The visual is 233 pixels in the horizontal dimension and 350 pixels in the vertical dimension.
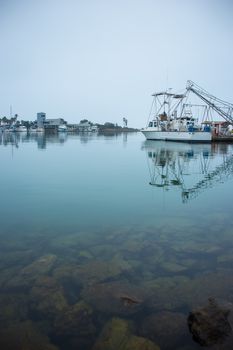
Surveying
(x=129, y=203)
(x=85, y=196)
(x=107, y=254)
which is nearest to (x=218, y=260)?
(x=107, y=254)

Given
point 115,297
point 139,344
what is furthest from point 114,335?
point 115,297

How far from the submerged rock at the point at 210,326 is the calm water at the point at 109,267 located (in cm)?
19

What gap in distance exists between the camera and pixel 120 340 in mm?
4738

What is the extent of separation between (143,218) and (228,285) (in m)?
5.17

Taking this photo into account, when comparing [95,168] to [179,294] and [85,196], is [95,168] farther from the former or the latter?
[179,294]

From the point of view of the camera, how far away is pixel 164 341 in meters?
4.71

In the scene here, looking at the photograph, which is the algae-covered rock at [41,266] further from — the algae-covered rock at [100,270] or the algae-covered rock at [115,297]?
the algae-covered rock at [115,297]

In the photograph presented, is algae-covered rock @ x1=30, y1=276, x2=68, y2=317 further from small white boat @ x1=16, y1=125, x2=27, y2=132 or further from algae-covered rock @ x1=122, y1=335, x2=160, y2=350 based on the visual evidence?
small white boat @ x1=16, y1=125, x2=27, y2=132

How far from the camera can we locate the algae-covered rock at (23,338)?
181 inches

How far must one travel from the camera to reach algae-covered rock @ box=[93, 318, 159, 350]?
15.0 ft

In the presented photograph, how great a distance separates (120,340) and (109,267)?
2505mm

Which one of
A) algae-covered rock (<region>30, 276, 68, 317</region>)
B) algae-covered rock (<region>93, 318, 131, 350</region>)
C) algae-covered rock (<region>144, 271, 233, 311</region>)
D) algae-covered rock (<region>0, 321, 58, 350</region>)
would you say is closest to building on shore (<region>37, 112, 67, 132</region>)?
algae-covered rock (<region>30, 276, 68, 317</region>)

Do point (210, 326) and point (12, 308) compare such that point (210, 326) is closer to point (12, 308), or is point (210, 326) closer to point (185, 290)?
point (185, 290)

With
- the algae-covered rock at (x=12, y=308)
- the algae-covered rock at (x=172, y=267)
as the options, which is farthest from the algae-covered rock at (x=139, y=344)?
the algae-covered rock at (x=172, y=267)
